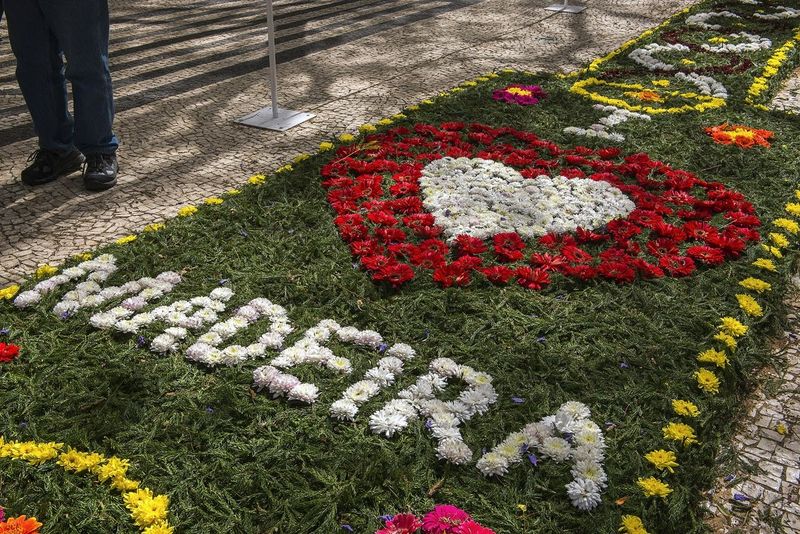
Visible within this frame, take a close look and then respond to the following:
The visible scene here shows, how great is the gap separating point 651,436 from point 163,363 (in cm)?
180

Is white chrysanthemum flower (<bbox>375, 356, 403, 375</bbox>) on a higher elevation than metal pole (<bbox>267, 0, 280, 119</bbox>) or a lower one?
lower

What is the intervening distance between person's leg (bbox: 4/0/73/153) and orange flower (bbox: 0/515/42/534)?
2728 millimetres

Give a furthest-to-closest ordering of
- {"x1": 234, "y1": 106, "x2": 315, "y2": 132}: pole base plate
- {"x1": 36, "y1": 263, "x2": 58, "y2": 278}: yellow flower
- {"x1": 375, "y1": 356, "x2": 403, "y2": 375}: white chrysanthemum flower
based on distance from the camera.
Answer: {"x1": 234, "y1": 106, "x2": 315, "y2": 132}: pole base plate, {"x1": 36, "y1": 263, "x2": 58, "y2": 278}: yellow flower, {"x1": 375, "y1": 356, "x2": 403, "y2": 375}: white chrysanthemum flower

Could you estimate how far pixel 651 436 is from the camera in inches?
97.7

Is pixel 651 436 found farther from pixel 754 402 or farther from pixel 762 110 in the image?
pixel 762 110

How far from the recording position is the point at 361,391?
104 inches

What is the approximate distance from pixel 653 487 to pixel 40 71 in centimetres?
376

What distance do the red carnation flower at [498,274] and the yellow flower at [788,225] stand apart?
63.2 inches

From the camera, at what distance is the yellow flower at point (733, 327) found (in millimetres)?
3006

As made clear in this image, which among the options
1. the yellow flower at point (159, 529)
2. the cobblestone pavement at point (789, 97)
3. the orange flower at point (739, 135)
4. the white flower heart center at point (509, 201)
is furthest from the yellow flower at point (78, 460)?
the cobblestone pavement at point (789, 97)

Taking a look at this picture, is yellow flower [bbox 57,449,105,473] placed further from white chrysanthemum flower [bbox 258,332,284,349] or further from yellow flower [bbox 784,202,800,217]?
Result: yellow flower [bbox 784,202,800,217]

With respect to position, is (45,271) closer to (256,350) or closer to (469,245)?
(256,350)

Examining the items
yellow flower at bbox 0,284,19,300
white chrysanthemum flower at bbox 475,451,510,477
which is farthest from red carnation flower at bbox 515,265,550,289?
yellow flower at bbox 0,284,19,300

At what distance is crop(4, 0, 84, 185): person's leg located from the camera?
3918 mm
